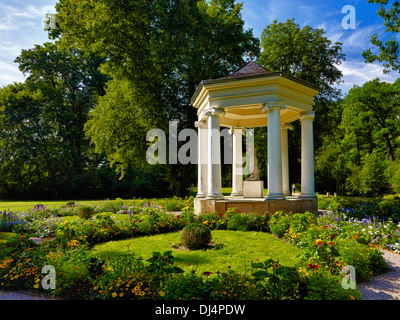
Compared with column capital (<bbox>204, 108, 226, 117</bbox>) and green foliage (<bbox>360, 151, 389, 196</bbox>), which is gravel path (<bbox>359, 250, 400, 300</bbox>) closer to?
column capital (<bbox>204, 108, 226, 117</bbox>)

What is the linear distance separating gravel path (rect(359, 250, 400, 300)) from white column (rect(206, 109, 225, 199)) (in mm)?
7814

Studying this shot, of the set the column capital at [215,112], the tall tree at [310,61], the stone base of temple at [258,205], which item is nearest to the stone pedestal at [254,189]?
the stone base of temple at [258,205]

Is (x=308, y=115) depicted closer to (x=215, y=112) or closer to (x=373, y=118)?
(x=215, y=112)

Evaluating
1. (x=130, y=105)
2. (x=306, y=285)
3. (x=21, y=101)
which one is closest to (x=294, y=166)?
(x=130, y=105)

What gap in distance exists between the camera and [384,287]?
618 centimetres

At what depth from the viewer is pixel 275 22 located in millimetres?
30078

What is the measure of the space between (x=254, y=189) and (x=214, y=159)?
3.59 metres

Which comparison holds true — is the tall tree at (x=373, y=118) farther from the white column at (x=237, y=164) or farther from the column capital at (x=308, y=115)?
the column capital at (x=308, y=115)

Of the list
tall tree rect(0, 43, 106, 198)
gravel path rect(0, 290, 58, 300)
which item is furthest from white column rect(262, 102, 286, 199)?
tall tree rect(0, 43, 106, 198)

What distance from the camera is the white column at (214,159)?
45.1 ft

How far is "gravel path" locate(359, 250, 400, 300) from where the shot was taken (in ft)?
18.6

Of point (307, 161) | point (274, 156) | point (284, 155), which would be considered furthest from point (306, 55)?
point (274, 156)

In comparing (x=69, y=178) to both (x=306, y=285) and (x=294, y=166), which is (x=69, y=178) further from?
(x=306, y=285)
